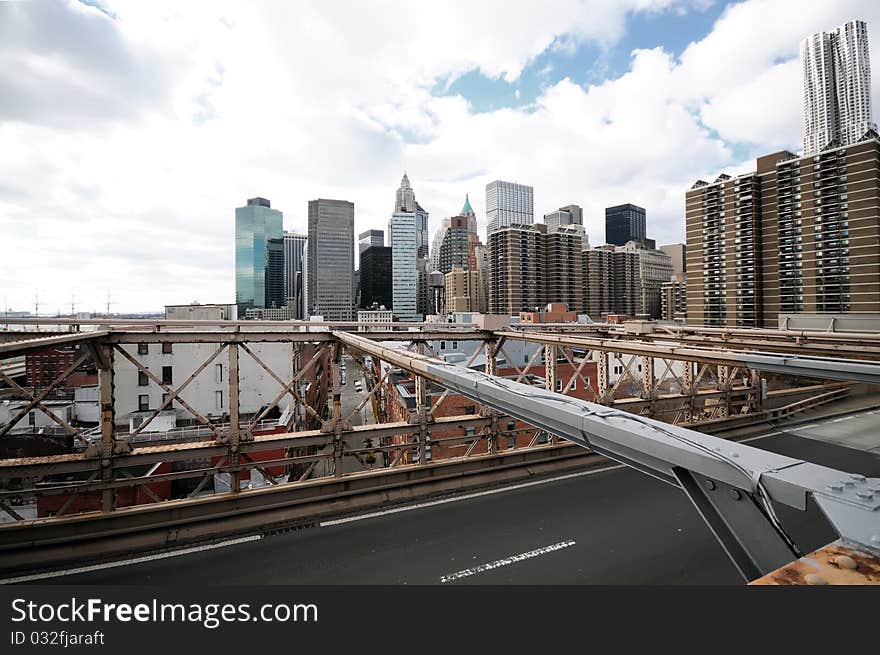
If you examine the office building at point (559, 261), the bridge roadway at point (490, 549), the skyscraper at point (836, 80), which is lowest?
the bridge roadway at point (490, 549)

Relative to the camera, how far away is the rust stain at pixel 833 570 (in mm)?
1319

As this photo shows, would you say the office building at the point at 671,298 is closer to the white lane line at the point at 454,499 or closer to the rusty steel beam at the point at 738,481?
the white lane line at the point at 454,499

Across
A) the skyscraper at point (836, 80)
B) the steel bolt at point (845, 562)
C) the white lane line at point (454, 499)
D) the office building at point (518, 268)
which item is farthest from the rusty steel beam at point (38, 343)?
the skyscraper at point (836, 80)

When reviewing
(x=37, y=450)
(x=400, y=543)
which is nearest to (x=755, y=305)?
(x=400, y=543)

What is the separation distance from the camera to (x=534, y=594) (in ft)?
5.50

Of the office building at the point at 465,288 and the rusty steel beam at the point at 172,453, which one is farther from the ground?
the office building at the point at 465,288

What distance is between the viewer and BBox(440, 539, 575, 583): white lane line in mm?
5652

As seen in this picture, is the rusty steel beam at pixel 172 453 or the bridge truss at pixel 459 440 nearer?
the bridge truss at pixel 459 440

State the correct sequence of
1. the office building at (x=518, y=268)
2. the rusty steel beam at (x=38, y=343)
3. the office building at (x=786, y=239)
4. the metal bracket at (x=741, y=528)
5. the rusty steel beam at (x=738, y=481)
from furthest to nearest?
the office building at (x=518, y=268)
the office building at (x=786, y=239)
the rusty steel beam at (x=38, y=343)
the metal bracket at (x=741, y=528)
the rusty steel beam at (x=738, y=481)

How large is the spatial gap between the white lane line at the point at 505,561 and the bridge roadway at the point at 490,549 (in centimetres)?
2

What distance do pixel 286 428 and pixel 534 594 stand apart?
21819 millimetres

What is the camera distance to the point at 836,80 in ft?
584

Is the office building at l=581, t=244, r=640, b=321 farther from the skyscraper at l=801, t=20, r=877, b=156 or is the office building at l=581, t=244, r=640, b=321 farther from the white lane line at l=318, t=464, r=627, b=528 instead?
the skyscraper at l=801, t=20, r=877, b=156

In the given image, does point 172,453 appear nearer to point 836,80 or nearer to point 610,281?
point 610,281
